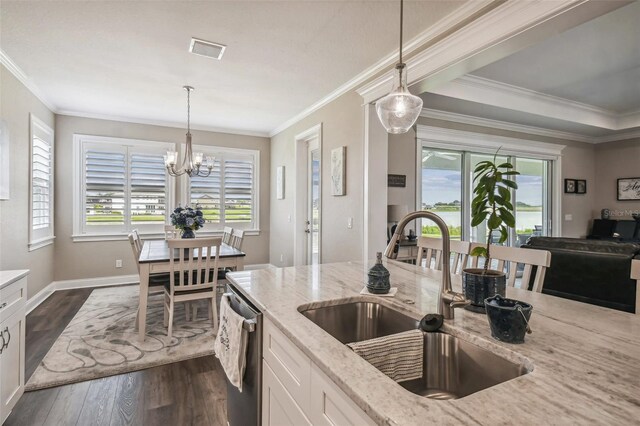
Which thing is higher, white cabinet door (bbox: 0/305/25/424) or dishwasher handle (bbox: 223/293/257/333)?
dishwasher handle (bbox: 223/293/257/333)

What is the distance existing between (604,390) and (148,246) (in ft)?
13.6

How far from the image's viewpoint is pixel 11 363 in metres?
1.85

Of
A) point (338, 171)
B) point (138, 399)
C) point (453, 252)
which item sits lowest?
point (138, 399)

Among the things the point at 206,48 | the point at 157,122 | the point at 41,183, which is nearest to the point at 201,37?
the point at 206,48

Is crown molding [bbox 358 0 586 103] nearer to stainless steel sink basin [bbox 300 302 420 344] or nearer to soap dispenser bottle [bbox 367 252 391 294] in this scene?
soap dispenser bottle [bbox 367 252 391 294]

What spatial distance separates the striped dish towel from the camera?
0.97 m

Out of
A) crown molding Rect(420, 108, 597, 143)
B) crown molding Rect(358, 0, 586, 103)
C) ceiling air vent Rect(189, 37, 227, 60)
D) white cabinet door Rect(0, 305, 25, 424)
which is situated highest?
ceiling air vent Rect(189, 37, 227, 60)

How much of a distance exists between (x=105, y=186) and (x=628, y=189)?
9.06m

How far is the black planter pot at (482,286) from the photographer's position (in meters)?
1.24

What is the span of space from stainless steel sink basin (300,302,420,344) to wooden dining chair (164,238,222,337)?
185 cm

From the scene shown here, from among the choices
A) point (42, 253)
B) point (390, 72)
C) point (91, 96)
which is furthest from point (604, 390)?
point (42, 253)

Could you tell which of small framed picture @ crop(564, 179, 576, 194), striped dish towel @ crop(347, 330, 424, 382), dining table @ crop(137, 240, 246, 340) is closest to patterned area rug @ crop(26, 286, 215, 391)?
dining table @ crop(137, 240, 246, 340)

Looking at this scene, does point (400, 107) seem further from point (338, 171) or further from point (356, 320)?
point (338, 171)

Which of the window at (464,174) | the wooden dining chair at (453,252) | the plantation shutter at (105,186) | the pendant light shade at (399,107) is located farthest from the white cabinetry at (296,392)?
the plantation shutter at (105,186)
